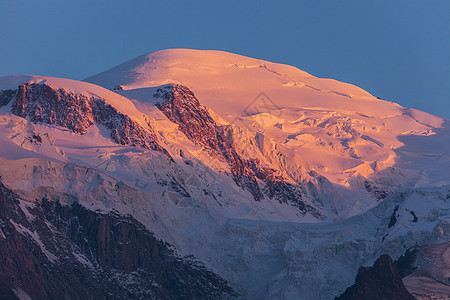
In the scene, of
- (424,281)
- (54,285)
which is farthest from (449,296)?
(54,285)

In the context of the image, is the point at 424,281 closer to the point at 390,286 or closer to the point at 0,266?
the point at 390,286

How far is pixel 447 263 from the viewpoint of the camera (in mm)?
199250

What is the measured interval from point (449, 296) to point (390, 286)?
7.96 m

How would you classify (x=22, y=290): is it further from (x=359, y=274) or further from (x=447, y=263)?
(x=447, y=263)

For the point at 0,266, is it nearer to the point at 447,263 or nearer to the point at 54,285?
the point at 54,285

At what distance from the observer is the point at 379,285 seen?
7623 inches

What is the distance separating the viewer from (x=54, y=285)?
652ft

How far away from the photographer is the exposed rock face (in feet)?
629

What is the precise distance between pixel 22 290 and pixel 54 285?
699cm

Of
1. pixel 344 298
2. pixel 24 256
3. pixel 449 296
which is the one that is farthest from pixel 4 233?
pixel 449 296

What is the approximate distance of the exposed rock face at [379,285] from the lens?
192 metres

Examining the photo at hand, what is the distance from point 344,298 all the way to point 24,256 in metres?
44.5

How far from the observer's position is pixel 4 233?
19912cm

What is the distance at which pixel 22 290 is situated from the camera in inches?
7584
